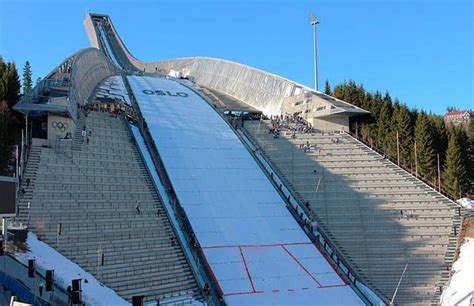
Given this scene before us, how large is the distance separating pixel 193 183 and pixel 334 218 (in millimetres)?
6206

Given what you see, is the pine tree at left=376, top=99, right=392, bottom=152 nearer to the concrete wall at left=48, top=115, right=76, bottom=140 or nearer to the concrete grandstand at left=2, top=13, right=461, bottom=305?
the concrete grandstand at left=2, top=13, right=461, bottom=305

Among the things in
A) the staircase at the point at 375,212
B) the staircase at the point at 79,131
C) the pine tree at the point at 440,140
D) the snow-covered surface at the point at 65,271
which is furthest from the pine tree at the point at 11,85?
the pine tree at the point at 440,140

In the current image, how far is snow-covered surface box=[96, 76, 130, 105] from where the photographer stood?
34609 mm

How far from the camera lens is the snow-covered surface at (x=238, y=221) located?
16.9 m

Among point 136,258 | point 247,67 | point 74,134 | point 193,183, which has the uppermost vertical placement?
point 247,67

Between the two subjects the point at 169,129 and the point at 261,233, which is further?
the point at 169,129

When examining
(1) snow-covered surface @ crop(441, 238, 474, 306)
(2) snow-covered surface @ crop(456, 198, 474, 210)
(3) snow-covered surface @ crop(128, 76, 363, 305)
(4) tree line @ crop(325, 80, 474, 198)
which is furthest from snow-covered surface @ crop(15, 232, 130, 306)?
(4) tree line @ crop(325, 80, 474, 198)

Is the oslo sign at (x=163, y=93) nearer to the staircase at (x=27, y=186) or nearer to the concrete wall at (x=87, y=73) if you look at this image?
the concrete wall at (x=87, y=73)

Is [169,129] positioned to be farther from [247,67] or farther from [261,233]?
[247,67]

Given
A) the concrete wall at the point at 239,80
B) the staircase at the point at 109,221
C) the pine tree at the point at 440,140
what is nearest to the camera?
the staircase at the point at 109,221

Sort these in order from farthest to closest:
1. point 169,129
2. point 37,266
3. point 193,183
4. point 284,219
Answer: point 169,129 < point 193,183 < point 284,219 < point 37,266

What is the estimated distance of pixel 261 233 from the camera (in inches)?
794

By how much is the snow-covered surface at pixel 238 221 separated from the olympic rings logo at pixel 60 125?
15.6ft

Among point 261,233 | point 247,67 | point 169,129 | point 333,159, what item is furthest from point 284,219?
point 247,67
